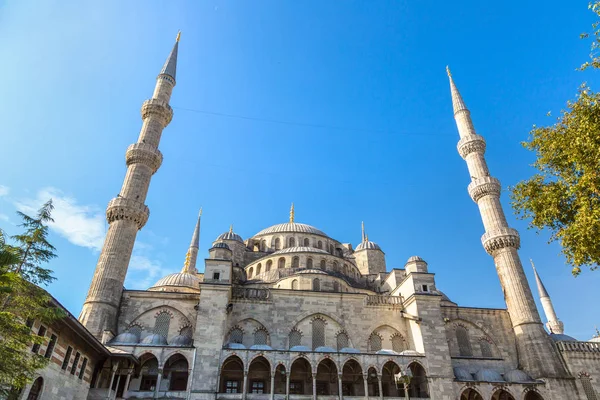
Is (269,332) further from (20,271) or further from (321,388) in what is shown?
(20,271)

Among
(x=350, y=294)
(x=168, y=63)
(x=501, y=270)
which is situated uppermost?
(x=168, y=63)

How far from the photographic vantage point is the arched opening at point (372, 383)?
21220 mm

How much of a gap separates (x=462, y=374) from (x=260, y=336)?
10611 mm

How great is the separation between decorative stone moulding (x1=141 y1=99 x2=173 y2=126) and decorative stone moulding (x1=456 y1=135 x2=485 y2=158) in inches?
860

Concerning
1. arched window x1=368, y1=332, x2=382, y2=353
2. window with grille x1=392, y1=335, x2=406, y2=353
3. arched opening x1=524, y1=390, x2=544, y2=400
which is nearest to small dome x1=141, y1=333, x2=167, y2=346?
arched window x1=368, y1=332, x2=382, y2=353

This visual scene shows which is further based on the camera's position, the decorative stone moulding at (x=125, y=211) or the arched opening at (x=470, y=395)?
the decorative stone moulding at (x=125, y=211)

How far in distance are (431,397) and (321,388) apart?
542cm

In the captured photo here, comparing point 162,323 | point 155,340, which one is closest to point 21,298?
point 155,340

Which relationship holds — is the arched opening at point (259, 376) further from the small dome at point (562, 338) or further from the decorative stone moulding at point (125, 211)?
the small dome at point (562, 338)

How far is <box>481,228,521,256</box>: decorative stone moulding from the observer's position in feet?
84.2

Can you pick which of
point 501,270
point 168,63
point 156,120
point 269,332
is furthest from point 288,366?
point 168,63

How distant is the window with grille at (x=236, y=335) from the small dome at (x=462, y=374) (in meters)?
11.2

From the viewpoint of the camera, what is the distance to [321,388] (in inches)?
839

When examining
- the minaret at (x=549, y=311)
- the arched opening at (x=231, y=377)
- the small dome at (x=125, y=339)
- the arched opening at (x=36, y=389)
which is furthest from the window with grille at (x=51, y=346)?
the minaret at (x=549, y=311)
